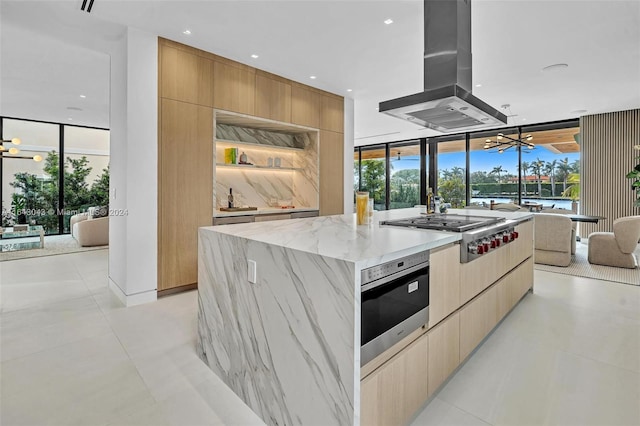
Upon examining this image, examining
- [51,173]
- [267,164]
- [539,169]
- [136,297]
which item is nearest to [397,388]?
[136,297]

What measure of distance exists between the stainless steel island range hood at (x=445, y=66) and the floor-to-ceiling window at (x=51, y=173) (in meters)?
8.11

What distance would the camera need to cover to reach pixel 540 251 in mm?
4988

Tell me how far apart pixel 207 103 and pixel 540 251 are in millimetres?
5217

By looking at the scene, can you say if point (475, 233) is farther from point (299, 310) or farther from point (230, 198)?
point (230, 198)

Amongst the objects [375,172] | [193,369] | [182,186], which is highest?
[375,172]

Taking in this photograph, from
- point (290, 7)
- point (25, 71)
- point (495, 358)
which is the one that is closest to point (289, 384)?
point (495, 358)

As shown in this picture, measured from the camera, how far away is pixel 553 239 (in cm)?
482

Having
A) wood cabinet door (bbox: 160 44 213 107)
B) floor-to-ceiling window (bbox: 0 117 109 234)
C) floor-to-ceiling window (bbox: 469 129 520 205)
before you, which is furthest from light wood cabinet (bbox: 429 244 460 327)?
floor-to-ceiling window (bbox: 0 117 109 234)

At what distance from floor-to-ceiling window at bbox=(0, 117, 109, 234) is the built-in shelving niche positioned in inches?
207

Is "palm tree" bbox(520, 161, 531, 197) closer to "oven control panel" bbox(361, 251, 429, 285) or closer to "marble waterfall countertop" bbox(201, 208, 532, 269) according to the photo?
"marble waterfall countertop" bbox(201, 208, 532, 269)

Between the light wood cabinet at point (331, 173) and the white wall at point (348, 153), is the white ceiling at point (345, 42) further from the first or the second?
the light wood cabinet at point (331, 173)

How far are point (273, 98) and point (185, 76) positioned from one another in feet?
4.10

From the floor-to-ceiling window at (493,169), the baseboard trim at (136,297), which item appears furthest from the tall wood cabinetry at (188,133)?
the floor-to-ceiling window at (493,169)

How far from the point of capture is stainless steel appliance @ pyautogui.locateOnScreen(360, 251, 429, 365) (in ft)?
4.08
